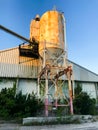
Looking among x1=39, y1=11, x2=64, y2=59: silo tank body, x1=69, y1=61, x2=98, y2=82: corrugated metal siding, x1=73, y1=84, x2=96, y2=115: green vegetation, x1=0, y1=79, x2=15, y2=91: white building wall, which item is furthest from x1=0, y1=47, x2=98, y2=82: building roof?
x1=73, y1=84, x2=96, y2=115: green vegetation

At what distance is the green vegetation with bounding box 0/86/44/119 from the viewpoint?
13.8 metres

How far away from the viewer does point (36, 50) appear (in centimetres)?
1641

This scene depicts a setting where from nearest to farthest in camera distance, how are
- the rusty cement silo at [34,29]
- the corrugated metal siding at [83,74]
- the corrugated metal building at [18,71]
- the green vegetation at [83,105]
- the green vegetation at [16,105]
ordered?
the green vegetation at [16,105] < the green vegetation at [83,105] < the corrugated metal building at [18,71] < the rusty cement silo at [34,29] < the corrugated metal siding at [83,74]

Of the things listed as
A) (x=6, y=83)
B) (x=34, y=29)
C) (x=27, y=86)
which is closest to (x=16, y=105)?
(x=6, y=83)

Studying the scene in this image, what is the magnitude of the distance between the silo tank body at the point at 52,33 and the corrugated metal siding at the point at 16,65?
3106mm

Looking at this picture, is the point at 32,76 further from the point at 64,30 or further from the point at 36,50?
the point at 64,30

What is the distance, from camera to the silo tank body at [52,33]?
13.9 m

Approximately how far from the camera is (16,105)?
1420 cm

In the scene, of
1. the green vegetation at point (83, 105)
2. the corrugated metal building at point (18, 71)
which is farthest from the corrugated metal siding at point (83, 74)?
the corrugated metal building at point (18, 71)

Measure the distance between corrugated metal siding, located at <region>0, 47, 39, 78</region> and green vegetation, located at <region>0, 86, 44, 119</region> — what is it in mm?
1621

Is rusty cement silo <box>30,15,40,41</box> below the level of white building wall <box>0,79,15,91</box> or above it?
above

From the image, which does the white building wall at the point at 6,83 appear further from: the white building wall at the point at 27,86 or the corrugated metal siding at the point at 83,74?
the corrugated metal siding at the point at 83,74

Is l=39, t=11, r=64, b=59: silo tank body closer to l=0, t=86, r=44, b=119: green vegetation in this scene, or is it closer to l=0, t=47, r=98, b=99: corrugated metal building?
l=0, t=47, r=98, b=99: corrugated metal building

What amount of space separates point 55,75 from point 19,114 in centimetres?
431
